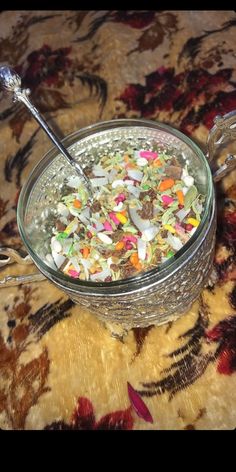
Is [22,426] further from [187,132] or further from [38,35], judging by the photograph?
[38,35]

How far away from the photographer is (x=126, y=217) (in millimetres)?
743

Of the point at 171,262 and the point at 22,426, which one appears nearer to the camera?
the point at 171,262

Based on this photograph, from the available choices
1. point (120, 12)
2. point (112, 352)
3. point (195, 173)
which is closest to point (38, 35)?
point (120, 12)

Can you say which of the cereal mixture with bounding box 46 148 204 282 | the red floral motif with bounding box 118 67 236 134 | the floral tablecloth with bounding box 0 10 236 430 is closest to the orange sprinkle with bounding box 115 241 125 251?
the cereal mixture with bounding box 46 148 204 282

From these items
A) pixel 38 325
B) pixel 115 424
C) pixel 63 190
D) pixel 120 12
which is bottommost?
pixel 115 424

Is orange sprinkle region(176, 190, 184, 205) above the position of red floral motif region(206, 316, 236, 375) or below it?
above

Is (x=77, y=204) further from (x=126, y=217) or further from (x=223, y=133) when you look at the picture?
(x=223, y=133)

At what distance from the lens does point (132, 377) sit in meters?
0.75

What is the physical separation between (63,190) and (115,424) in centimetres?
34

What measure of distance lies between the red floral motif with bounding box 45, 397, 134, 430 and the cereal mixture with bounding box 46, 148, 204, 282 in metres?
0.18

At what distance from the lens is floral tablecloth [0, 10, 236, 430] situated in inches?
29.0

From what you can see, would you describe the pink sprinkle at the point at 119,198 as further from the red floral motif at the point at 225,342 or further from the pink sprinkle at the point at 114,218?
the red floral motif at the point at 225,342

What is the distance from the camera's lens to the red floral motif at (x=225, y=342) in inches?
28.7

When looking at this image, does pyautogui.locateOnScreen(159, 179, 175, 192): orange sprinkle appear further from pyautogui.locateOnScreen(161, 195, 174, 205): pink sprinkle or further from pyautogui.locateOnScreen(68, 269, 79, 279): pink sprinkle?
pyautogui.locateOnScreen(68, 269, 79, 279): pink sprinkle
